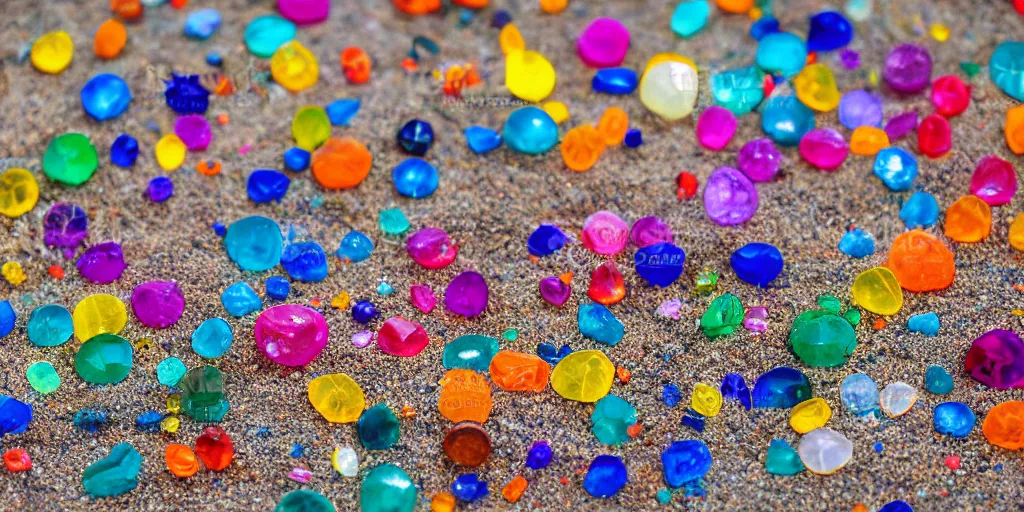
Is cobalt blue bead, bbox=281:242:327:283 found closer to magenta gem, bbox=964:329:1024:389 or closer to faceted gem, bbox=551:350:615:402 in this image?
faceted gem, bbox=551:350:615:402

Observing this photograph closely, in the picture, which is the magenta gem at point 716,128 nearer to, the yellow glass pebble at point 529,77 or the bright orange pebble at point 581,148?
the bright orange pebble at point 581,148

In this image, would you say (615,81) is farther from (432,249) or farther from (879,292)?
(879,292)

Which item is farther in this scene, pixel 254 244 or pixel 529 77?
pixel 529 77

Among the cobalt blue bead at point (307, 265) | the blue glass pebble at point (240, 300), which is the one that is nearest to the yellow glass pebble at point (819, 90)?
the cobalt blue bead at point (307, 265)

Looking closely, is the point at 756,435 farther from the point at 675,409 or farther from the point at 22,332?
the point at 22,332

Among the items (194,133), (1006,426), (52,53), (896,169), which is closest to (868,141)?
(896,169)
